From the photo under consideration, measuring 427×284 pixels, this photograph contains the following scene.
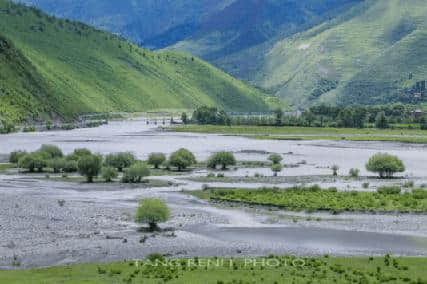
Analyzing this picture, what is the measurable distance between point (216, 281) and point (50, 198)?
172 ft

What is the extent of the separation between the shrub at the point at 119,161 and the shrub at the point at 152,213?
62.8m

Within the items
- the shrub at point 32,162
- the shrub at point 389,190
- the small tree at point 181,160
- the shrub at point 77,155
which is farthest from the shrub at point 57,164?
the shrub at point 389,190

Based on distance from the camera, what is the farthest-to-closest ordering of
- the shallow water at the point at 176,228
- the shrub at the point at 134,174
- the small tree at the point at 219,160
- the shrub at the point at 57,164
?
the small tree at the point at 219,160 < the shrub at the point at 57,164 < the shrub at the point at 134,174 < the shallow water at the point at 176,228

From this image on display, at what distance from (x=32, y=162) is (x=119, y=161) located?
15883mm

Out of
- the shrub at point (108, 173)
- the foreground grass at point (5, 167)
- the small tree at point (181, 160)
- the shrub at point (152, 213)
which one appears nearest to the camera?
the shrub at point (152, 213)

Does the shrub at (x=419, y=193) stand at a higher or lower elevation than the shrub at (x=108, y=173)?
lower

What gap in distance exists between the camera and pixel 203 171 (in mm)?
152375

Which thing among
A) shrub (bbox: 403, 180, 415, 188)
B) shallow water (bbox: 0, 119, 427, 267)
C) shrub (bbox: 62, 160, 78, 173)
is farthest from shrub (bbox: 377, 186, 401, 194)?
shrub (bbox: 62, 160, 78, 173)

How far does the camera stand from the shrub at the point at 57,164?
149962 millimetres

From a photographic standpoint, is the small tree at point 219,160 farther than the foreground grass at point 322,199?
Yes

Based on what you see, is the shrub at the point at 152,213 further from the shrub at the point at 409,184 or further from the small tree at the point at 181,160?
the small tree at the point at 181,160

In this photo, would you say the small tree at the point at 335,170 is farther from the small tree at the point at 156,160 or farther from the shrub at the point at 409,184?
the small tree at the point at 156,160

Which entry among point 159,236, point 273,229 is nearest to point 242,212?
point 273,229

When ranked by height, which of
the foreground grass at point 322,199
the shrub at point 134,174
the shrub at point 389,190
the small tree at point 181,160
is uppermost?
the small tree at point 181,160
